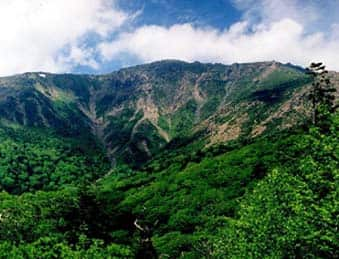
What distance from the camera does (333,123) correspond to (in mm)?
46062

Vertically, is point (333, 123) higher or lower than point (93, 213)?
higher

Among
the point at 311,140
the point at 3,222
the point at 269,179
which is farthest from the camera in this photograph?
the point at 3,222

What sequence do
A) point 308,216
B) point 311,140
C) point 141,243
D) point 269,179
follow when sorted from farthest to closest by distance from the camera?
point 141,243, point 269,179, point 311,140, point 308,216

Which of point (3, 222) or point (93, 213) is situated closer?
point (93, 213)

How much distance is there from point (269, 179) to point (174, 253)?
93.1 meters

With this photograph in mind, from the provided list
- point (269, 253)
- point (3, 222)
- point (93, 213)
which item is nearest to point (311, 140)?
point (269, 253)

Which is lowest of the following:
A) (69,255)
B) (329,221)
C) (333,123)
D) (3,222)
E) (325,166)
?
(3,222)

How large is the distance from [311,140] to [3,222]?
13250 centimetres

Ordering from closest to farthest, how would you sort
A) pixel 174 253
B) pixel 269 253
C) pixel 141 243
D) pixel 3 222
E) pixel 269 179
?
pixel 269 253 < pixel 269 179 < pixel 141 243 < pixel 174 253 < pixel 3 222

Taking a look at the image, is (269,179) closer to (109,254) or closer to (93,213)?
(109,254)

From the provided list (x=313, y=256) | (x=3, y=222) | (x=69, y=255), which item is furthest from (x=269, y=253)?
(x=3, y=222)

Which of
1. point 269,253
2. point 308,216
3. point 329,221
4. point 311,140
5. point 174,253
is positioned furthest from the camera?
point 174,253

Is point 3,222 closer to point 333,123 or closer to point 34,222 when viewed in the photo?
point 34,222

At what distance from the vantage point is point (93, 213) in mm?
71500
